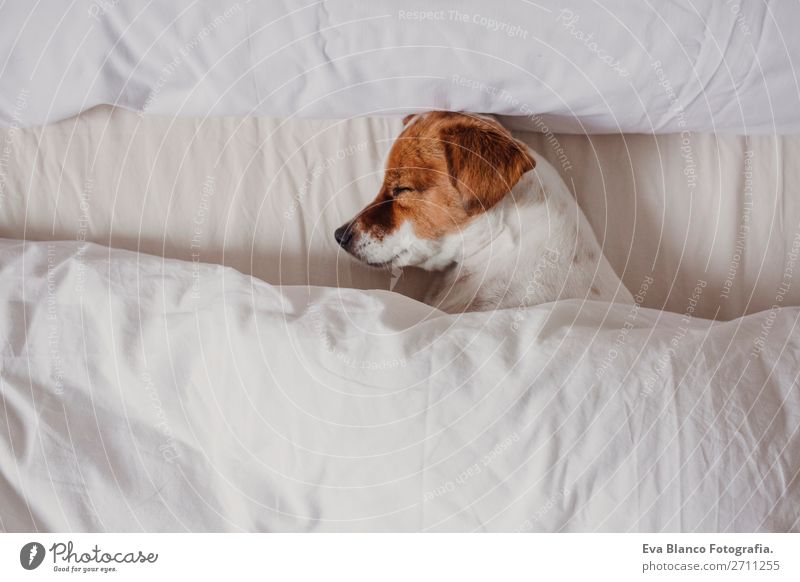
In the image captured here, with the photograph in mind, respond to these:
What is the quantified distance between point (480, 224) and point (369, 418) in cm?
27

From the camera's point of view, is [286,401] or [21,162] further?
[21,162]

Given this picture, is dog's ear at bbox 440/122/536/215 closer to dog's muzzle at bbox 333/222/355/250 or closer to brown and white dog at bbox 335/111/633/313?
brown and white dog at bbox 335/111/633/313

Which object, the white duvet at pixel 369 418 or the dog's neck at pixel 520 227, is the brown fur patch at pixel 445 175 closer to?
the dog's neck at pixel 520 227

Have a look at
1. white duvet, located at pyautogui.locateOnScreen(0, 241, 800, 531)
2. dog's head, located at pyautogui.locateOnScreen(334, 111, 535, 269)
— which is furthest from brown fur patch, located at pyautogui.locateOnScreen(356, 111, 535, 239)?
white duvet, located at pyautogui.locateOnScreen(0, 241, 800, 531)

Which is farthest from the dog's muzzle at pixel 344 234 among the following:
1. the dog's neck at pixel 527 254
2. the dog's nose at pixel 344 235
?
the dog's neck at pixel 527 254

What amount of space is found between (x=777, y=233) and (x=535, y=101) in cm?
35

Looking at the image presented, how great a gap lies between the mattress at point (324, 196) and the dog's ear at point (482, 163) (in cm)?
11

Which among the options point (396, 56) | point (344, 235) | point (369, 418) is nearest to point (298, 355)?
point (369, 418)

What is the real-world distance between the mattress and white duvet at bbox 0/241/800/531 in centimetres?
15

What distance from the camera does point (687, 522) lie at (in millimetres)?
513
